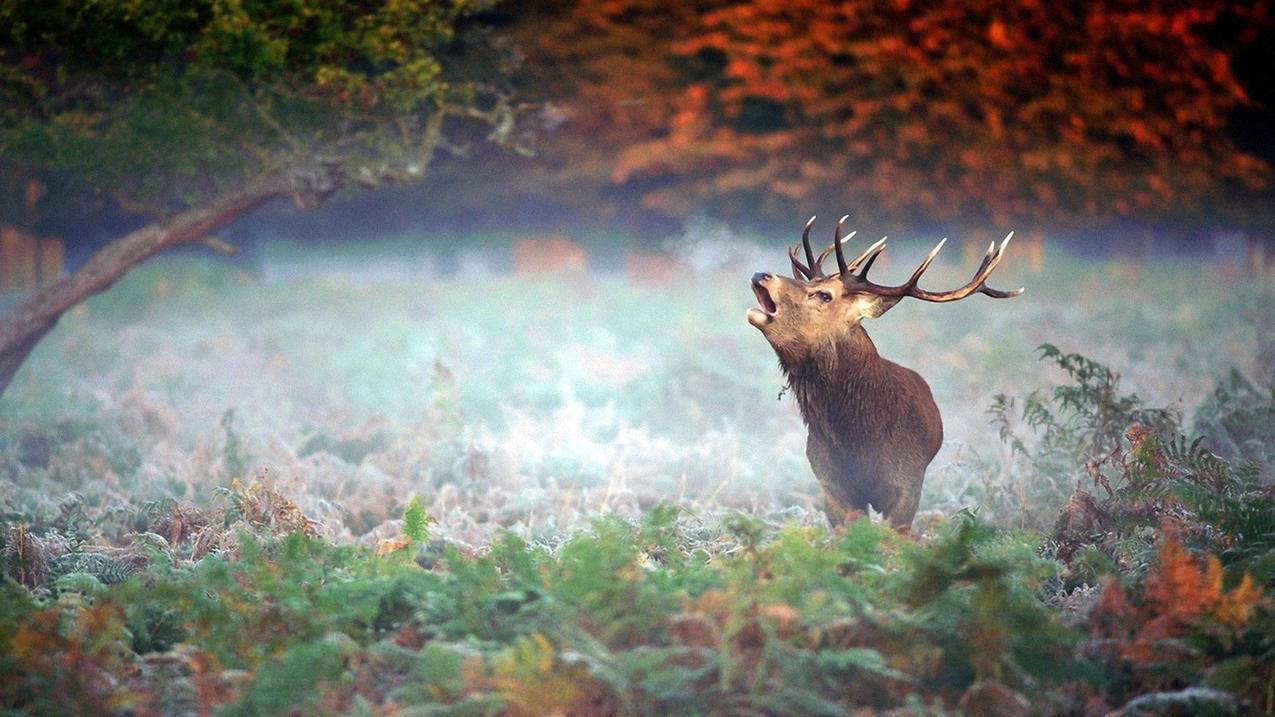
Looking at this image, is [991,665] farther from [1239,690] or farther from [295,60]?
[295,60]

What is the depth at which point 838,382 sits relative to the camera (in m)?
6.91

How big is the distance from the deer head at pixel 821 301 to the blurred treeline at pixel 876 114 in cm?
583

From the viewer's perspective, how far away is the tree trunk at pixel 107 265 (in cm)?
1030

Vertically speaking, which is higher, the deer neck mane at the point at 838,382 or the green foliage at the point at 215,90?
the green foliage at the point at 215,90

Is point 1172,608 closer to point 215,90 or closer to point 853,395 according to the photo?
point 853,395

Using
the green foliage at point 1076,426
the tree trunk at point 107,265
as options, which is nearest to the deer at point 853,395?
the green foliage at point 1076,426

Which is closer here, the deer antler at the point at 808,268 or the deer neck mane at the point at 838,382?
the deer neck mane at the point at 838,382

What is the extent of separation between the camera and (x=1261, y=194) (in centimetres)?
2044

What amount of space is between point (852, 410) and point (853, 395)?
0.11 m

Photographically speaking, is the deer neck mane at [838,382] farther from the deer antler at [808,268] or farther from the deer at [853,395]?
the deer antler at [808,268]

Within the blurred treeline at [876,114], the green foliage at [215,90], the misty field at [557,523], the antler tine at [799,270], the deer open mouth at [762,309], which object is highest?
the blurred treeline at [876,114]

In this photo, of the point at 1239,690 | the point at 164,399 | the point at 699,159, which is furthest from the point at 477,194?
the point at 1239,690

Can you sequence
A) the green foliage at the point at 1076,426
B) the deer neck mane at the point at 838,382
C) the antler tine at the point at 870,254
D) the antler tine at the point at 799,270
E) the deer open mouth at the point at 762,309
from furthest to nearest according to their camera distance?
the green foliage at the point at 1076,426
the antler tine at the point at 799,270
the deer neck mane at the point at 838,382
the antler tine at the point at 870,254
the deer open mouth at the point at 762,309

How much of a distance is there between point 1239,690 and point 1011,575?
4.68 feet
